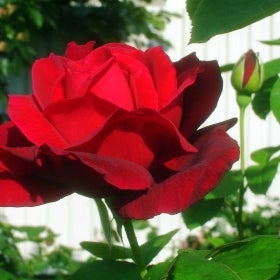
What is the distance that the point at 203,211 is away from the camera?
85 cm

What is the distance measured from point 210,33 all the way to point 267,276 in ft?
0.51

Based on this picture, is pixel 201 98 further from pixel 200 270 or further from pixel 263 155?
pixel 263 155

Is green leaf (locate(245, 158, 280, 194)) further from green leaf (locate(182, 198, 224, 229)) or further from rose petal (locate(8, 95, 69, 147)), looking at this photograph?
rose petal (locate(8, 95, 69, 147))

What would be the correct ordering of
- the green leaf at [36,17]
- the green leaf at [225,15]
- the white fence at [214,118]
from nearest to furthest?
the green leaf at [225,15] → the green leaf at [36,17] → the white fence at [214,118]

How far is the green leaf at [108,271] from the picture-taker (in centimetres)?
60

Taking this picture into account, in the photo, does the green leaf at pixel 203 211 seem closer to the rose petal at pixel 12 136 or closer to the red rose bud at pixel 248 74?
the red rose bud at pixel 248 74

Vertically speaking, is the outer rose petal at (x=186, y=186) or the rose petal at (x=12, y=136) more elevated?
the rose petal at (x=12, y=136)

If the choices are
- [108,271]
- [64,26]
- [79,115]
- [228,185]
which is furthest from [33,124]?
[64,26]

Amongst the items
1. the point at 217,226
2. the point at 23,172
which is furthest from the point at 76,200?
the point at 23,172

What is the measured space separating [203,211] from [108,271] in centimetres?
26

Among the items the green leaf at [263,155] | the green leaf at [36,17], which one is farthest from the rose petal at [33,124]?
the green leaf at [36,17]

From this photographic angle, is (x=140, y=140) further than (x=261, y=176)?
No

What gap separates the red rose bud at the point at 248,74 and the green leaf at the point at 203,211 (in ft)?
0.41

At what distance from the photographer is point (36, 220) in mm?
4391
